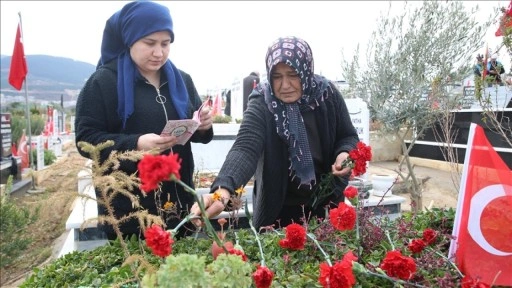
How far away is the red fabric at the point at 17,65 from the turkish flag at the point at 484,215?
29.6 ft

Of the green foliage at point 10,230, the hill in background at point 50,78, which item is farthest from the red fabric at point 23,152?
the hill in background at point 50,78

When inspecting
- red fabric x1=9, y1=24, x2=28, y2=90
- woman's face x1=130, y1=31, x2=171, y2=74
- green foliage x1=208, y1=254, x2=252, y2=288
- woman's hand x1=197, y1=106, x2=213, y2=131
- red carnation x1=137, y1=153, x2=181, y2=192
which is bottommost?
green foliage x1=208, y1=254, x2=252, y2=288

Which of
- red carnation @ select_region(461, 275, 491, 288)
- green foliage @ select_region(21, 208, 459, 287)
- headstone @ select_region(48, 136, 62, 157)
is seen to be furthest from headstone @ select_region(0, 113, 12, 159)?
red carnation @ select_region(461, 275, 491, 288)

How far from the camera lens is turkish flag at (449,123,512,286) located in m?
1.12

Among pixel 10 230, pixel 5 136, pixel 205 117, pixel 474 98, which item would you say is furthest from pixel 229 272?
pixel 5 136

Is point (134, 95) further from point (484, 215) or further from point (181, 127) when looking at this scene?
point (484, 215)

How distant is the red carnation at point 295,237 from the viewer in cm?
117

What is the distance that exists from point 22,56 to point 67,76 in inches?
3978

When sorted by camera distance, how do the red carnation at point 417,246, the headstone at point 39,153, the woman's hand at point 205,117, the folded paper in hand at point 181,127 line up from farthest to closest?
the headstone at point 39,153 < the woman's hand at point 205,117 < the folded paper in hand at point 181,127 < the red carnation at point 417,246

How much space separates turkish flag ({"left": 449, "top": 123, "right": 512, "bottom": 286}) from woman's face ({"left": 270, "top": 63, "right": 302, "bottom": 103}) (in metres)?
0.88

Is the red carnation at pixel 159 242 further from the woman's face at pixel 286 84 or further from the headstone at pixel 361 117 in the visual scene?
the headstone at pixel 361 117

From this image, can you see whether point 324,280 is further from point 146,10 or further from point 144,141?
point 146,10

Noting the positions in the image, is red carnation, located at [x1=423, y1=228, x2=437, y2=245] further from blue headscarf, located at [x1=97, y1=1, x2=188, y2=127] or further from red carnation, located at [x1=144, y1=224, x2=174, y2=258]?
blue headscarf, located at [x1=97, y1=1, x2=188, y2=127]

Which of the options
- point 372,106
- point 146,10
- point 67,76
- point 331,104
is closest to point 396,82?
point 372,106
